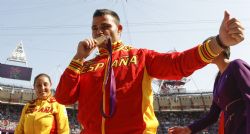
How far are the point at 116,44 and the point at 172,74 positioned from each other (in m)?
0.67

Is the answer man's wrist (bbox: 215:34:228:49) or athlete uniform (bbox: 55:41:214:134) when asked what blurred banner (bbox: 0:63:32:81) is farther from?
man's wrist (bbox: 215:34:228:49)

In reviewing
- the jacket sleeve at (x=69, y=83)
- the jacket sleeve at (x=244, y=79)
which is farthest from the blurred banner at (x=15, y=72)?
the jacket sleeve at (x=244, y=79)

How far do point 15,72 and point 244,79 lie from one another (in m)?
41.8

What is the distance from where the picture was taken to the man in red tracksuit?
7.75 feet

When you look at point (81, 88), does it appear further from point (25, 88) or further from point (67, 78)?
point (25, 88)

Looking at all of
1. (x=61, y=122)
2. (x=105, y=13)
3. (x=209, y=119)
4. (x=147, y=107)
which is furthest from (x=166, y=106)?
(x=147, y=107)

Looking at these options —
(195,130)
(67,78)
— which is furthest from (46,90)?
(67,78)

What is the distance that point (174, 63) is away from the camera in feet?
7.74

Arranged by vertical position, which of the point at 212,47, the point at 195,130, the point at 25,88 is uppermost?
the point at 25,88

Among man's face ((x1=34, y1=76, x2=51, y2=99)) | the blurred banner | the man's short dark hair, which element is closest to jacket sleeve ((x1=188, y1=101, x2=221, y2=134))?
the man's short dark hair

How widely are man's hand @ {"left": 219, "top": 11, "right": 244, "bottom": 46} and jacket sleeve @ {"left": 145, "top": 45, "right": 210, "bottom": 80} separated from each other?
0.76 feet

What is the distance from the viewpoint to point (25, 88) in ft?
137

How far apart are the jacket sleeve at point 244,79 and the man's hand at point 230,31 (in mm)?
820

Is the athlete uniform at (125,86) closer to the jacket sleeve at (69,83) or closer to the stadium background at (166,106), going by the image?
the jacket sleeve at (69,83)
